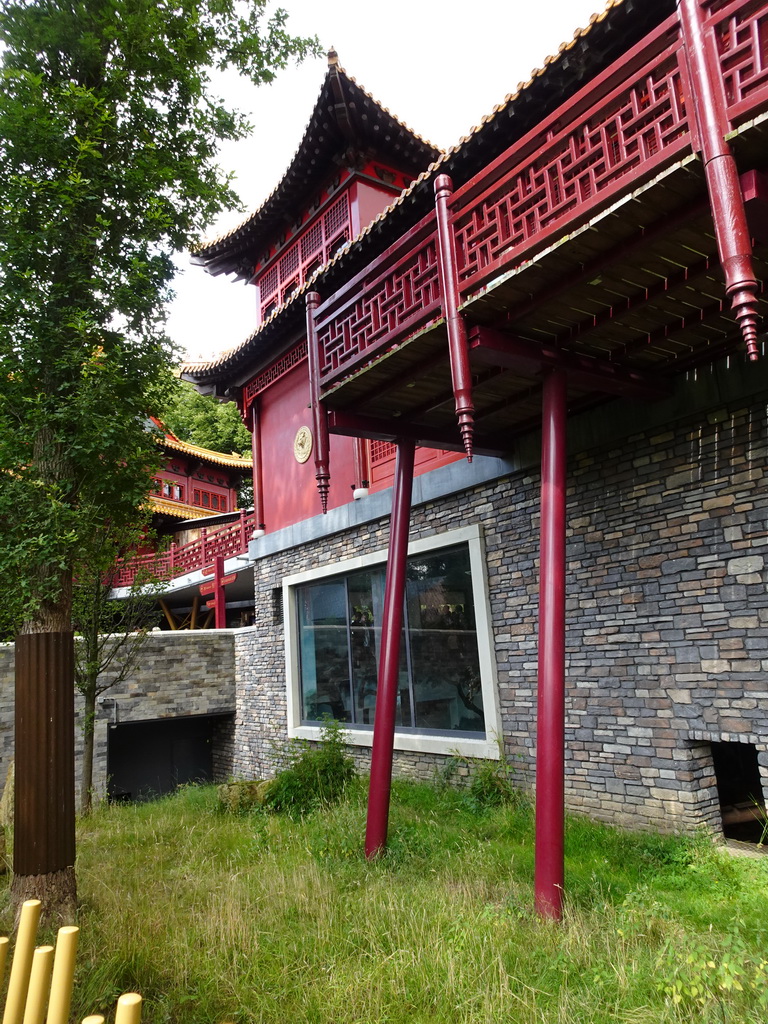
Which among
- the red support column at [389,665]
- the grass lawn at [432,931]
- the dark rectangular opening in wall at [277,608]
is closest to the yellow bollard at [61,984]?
the grass lawn at [432,931]

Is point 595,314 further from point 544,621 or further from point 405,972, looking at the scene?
point 405,972

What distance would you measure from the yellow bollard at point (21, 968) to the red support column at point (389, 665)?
3.82 m

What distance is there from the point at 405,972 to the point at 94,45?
7.06m

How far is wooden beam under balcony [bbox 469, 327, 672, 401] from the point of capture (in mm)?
4977

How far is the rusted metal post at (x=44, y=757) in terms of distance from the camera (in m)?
4.92

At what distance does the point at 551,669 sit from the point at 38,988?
346 cm

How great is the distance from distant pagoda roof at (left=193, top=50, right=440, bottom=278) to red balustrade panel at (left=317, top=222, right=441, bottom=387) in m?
5.08

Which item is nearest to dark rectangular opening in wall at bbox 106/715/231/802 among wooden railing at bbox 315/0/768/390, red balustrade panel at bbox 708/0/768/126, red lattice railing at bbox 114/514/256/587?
red lattice railing at bbox 114/514/256/587

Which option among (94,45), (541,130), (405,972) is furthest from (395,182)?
(405,972)

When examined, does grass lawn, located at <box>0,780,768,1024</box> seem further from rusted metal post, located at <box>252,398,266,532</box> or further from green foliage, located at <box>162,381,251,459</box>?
green foliage, located at <box>162,381,251,459</box>

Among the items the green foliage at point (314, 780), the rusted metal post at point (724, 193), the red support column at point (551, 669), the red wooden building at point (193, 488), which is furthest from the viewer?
the red wooden building at point (193, 488)

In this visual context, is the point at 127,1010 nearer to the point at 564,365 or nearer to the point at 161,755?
the point at 564,365

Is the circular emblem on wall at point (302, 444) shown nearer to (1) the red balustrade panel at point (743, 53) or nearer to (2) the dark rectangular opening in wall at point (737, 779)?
(2) the dark rectangular opening in wall at point (737, 779)

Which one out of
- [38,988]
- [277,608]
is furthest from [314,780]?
[38,988]
